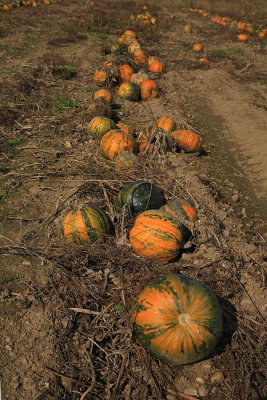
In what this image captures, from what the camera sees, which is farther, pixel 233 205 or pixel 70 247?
pixel 233 205

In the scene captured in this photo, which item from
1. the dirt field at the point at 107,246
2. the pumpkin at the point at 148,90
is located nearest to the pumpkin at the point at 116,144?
the dirt field at the point at 107,246

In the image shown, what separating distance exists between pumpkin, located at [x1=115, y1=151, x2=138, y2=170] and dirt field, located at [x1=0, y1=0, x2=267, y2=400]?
18 cm

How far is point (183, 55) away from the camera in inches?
531

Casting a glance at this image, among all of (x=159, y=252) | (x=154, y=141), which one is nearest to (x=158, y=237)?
(x=159, y=252)

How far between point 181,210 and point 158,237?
0.71 meters

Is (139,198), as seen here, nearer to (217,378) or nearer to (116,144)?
(116,144)

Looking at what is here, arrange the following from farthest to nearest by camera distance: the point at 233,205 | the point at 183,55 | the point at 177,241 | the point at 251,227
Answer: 1. the point at 183,55
2. the point at 233,205
3. the point at 251,227
4. the point at 177,241

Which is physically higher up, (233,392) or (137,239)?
(137,239)

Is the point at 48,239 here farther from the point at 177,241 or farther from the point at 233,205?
the point at 233,205

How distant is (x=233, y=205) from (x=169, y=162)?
1.44m

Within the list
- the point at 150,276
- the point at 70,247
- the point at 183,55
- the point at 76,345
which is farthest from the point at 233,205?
the point at 183,55

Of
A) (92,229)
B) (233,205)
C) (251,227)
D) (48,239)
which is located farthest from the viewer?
(233,205)

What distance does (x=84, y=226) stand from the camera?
150 inches

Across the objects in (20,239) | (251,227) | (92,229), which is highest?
(92,229)
